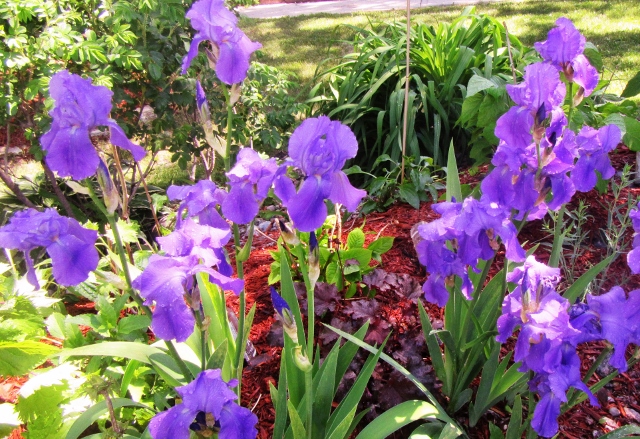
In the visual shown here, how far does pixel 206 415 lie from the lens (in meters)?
1.00

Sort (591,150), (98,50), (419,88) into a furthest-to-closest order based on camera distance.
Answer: (419,88) < (98,50) < (591,150)

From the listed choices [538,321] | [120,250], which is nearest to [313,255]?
[120,250]

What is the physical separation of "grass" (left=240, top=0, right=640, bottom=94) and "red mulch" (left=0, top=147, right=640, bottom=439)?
2.98m

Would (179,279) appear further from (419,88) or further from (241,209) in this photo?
(419,88)

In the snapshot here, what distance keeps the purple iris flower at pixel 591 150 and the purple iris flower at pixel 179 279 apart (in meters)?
1.02

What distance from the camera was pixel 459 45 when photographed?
154 inches

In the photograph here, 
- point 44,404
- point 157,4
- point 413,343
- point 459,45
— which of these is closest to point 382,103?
point 459,45

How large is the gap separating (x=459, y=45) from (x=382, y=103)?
73 cm

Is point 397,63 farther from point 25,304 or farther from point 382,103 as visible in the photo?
point 25,304

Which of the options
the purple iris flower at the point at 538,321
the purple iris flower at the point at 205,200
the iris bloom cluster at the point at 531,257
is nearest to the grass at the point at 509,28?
the iris bloom cluster at the point at 531,257

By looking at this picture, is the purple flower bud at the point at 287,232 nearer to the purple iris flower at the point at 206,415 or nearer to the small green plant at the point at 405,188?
the purple iris flower at the point at 206,415

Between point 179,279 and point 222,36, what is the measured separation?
0.59m

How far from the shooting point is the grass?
5.67 m

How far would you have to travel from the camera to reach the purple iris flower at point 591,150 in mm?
1429
